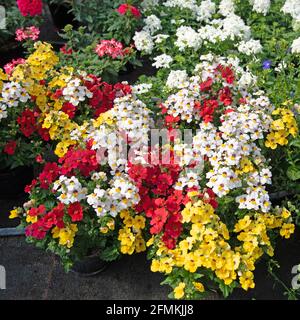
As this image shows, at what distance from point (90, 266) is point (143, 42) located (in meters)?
1.81

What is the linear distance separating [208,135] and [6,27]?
8.22 feet

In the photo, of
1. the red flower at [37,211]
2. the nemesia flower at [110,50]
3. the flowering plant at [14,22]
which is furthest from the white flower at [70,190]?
the flowering plant at [14,22]

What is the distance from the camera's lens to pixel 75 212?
8.13 ft

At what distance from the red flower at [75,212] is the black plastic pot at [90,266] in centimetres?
40

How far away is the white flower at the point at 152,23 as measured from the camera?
4.00 meters

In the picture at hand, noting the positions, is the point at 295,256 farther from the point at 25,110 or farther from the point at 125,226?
the point at 25,110

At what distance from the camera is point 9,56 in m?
4.49

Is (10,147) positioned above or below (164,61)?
below

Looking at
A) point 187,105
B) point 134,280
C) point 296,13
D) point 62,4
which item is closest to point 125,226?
point 134,280

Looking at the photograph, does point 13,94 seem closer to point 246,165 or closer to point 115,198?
point 115,198

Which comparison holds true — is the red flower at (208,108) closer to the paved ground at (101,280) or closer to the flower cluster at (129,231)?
the flower cluster at (129,231)

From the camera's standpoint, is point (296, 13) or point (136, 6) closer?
point (296, 13)

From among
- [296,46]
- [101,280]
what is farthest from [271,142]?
[101,280]
